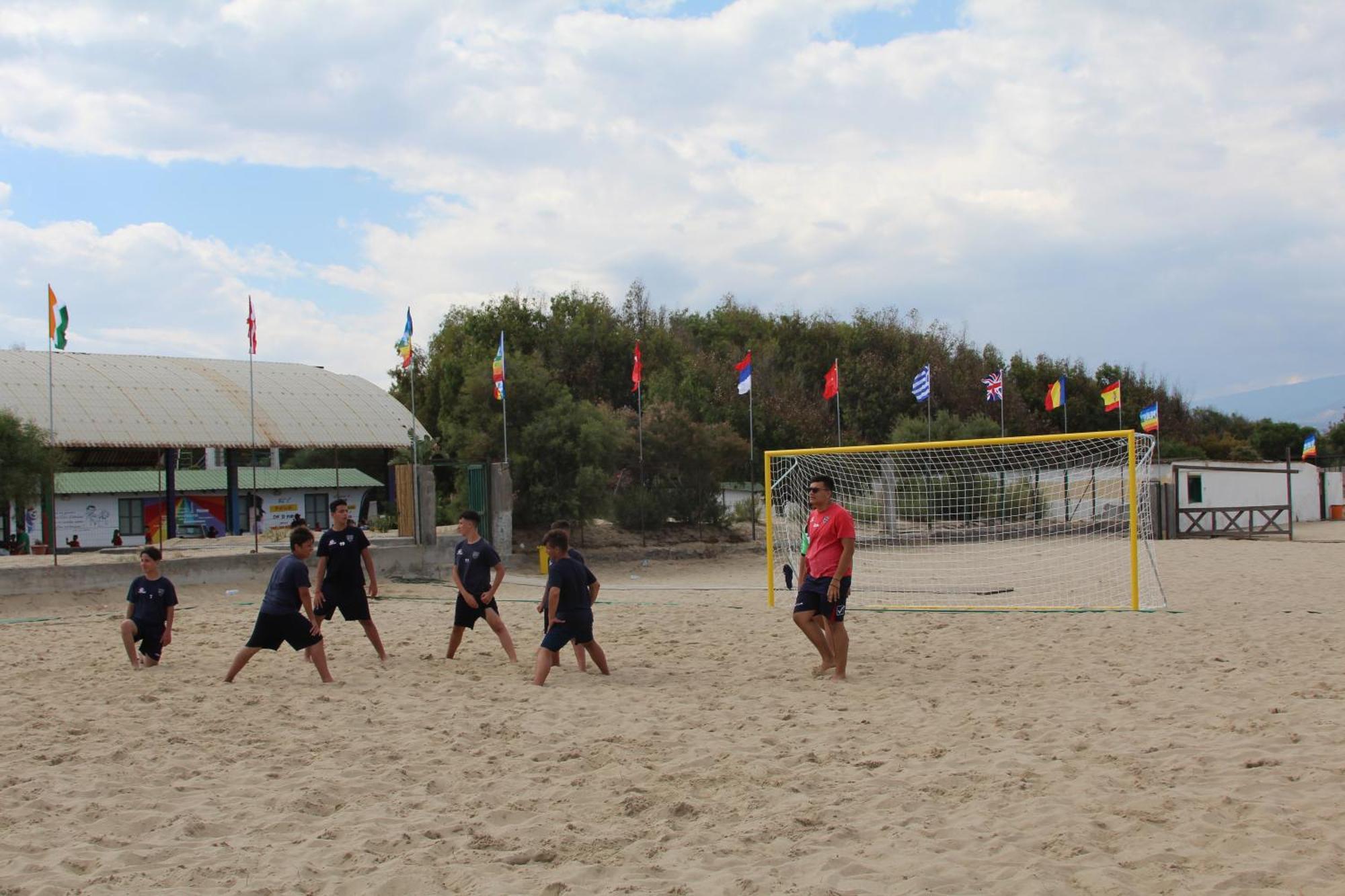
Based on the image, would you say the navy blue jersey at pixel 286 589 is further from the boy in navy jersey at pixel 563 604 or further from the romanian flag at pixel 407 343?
the romanian flag at pixel 407 343

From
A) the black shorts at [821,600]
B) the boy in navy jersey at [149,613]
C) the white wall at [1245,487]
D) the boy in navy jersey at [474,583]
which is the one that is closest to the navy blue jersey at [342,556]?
the boy in navy jersey at [474,583]

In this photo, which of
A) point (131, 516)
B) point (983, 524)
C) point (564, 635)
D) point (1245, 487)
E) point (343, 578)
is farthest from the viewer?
point (1245, 487)

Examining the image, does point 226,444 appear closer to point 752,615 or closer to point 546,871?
point 752,615

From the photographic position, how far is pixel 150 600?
28.4ft

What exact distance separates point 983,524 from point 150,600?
17521mm

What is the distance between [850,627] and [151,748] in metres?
6.65

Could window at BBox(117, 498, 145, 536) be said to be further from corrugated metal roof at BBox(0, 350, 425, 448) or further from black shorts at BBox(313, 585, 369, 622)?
black shorts at BBox(313, 585, 369, 622)

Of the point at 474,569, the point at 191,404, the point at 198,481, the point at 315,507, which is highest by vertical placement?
the point at 191,404

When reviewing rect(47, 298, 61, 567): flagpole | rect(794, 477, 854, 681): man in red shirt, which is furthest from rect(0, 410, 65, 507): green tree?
rect(794, 477, 854, 681): man in red shirt

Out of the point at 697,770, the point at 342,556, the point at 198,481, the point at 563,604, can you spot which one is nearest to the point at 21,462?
the point at 342,556

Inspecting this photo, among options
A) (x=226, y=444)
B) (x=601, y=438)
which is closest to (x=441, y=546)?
(x=601, y=438)

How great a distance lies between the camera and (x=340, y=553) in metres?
9.01

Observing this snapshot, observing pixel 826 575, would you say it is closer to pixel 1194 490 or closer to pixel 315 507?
pixel 1194 490

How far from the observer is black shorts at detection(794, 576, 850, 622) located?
313 inches
